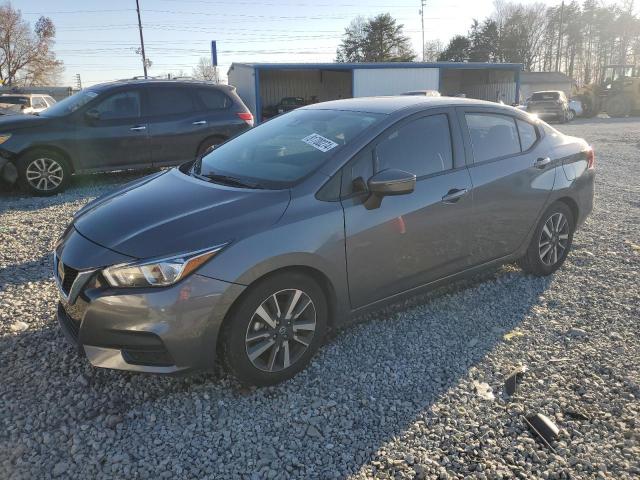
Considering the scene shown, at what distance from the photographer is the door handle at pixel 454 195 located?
146 inches

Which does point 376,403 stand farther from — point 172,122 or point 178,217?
point 172,122

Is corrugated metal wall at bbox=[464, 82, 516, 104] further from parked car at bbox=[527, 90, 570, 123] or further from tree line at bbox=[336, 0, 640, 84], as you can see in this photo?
tree line at bbox=[336, 0, 640, 84]

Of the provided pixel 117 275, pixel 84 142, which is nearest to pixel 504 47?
pixel 84 142

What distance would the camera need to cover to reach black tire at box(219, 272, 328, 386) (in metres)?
2.84

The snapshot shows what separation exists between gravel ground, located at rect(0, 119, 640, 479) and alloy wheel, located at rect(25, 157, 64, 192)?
4.09 metres

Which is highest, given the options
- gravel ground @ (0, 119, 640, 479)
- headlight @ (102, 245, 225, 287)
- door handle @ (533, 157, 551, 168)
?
door handle @ (533, 157, 551, 168)

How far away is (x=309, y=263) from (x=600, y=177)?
354 inches

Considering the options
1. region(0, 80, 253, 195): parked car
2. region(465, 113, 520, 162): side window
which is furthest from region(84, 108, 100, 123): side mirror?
region(465, 113, 520, 162): side window

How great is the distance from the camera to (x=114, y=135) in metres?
8.25

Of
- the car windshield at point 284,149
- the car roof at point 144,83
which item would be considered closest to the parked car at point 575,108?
the car roof at point 144,83

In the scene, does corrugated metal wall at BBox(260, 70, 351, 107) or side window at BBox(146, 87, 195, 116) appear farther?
corrugated metal wall at BBox(260, 70, 351, 107)

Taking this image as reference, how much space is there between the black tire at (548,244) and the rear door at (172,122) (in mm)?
6054

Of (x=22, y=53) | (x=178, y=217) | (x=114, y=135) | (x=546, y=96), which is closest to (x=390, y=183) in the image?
(x=178, y=217)

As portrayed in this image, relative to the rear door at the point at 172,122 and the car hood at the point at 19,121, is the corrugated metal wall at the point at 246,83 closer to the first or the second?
the rear door at the point at 172,122
